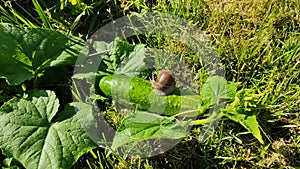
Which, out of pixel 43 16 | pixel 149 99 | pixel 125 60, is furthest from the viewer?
pixel 43 16

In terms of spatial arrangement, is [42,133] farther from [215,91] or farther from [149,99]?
[215,91]

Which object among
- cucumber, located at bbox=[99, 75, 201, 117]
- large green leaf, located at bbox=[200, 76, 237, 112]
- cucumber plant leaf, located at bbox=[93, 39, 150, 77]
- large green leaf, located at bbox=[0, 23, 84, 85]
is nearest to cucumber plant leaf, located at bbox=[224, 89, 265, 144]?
large green leaf, located at bbox=[200, 76, 237, 112]

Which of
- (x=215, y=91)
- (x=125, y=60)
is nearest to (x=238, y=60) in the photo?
(x=215, y=91)

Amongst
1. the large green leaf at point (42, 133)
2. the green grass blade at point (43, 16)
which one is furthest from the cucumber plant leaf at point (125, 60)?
the green grass blade at point (43, 16)

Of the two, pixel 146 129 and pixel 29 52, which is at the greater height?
pixel 29 52

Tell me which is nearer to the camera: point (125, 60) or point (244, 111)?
point (244, 111)

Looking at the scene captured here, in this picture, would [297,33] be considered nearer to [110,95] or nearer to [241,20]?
[241,20]

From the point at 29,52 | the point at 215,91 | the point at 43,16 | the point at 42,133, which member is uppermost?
the point at 43,16

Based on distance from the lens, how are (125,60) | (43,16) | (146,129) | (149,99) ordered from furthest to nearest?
(43,16), (125,60), (149,99), (146,129)
